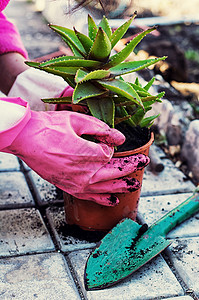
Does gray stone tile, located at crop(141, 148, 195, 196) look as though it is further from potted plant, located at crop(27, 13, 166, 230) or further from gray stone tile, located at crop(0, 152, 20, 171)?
gray stone tile, located at crop(0, 152, 20, 171)

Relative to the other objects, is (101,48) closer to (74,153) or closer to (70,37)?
(70,37)

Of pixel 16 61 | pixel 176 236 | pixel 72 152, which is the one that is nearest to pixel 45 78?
pixel 16 61

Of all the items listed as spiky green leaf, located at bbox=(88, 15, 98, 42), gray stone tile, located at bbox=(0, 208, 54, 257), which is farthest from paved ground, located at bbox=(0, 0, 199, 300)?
spiky green leaf, located at bbox=(88, 15, 98, 42)

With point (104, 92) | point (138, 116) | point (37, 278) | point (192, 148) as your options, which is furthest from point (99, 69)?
point (192, 148)

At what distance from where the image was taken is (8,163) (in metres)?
2.54

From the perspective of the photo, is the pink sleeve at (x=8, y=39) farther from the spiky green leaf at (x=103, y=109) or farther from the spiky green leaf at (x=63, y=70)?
the spiky green leaf at (x=103, y=109)

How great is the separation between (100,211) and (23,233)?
42 cm

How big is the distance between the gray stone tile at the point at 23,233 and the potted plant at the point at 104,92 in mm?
165

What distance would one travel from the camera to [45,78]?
7.14 ft

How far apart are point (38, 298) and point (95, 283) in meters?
0.24

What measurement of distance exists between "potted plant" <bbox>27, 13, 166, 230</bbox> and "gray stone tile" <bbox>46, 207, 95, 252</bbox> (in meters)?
0.06

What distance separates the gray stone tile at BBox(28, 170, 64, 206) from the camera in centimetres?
219

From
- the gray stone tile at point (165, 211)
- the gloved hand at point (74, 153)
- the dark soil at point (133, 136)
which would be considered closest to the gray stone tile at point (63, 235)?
the gloved hand at point (74, 153)

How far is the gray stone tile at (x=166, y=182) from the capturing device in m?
2.33
